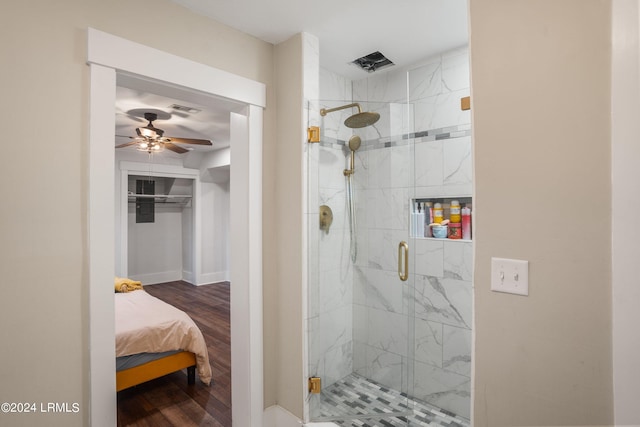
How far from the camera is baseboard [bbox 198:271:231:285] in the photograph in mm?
6487

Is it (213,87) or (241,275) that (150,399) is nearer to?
(241,275)

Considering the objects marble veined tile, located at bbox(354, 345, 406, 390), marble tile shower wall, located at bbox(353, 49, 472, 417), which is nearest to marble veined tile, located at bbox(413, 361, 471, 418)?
marble tile shower wall, located at bbox(353, 49, 472, 417)

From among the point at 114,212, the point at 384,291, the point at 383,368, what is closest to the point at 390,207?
the point at 384,291

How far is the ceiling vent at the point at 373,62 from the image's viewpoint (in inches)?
91.7

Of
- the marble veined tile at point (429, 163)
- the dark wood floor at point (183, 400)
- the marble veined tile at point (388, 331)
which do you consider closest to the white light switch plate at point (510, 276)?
the marble veined tile at point (388, 331)

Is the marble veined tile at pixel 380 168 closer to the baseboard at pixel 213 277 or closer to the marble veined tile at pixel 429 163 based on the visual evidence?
the marble veined tile at pixel 429 163

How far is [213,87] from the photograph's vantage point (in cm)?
181

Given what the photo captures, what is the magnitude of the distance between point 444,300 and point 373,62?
5.83 feet

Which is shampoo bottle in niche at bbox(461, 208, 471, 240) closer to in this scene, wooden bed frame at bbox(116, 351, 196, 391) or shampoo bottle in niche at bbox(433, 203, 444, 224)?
shampoo bottle in niche at bbox(433, 203, 444, 224)

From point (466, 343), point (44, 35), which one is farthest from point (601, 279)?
point (44, 35)

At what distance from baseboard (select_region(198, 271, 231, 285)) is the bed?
11.4ft

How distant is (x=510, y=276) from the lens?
1172 mm

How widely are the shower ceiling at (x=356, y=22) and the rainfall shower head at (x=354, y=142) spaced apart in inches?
25.6

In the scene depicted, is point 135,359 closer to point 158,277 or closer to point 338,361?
point 338,361
